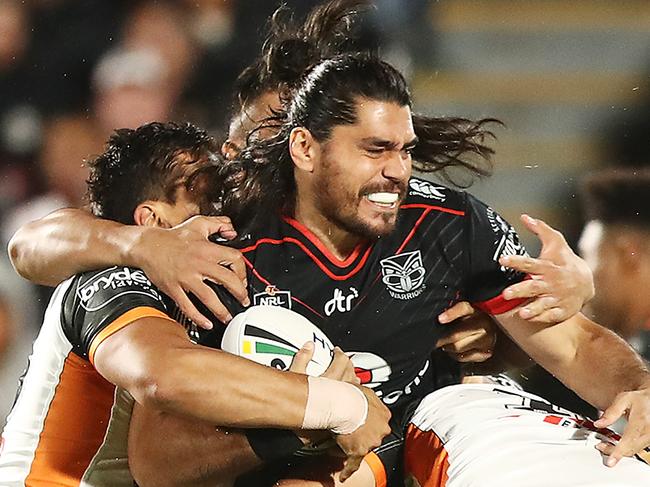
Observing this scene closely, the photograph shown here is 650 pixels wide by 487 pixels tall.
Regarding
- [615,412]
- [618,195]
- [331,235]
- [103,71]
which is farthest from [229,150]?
[618,195]

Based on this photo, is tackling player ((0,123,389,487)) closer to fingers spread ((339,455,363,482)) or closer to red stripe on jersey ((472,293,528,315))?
fingers spread ((339,455,363,482))

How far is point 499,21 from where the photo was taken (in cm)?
457

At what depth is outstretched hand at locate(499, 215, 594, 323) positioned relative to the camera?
229cm

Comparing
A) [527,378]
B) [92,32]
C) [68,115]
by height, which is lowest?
[527,378]

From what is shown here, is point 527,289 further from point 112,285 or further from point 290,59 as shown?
point 290,59

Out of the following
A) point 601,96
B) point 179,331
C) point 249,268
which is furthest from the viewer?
point 601,96

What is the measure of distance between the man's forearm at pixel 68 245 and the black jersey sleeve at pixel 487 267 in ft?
2.34

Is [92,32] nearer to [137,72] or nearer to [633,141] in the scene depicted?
[137,72]

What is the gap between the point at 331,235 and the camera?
7.91 feet

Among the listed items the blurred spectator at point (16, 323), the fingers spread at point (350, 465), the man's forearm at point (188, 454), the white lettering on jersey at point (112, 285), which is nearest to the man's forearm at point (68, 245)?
the white lettering on jersey at point (112, 285)

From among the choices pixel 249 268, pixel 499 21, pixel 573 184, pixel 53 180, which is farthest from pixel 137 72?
pixel 249 268

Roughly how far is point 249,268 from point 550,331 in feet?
2.21

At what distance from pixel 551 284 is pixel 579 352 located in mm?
221

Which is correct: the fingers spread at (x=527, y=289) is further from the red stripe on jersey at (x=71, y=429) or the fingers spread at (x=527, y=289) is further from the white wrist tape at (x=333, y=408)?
the red stripe on jersey at (x=71, y=429)
